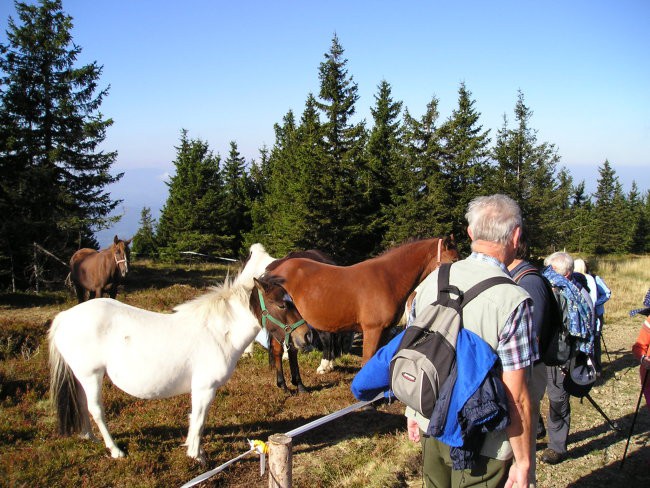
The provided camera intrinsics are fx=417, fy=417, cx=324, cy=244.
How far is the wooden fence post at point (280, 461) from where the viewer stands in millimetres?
2686

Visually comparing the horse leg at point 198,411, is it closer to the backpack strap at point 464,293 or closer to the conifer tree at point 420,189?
the backpack strap at point 464,293

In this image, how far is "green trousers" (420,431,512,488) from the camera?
2.04m

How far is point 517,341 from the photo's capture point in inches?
72.5

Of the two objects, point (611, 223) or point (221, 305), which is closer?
point (221, 305)

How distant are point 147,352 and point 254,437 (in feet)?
6.16

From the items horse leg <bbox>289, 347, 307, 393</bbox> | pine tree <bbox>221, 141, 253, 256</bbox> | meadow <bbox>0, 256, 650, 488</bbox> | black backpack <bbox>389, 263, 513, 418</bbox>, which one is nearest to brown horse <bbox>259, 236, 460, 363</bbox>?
horse leg <bbox>289, 347, 307, 393</bbox>

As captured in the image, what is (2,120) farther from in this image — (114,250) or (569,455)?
(569,455)

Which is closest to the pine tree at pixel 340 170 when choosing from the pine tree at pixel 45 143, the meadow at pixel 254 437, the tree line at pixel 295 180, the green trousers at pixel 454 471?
the tree line at pixel 295 180

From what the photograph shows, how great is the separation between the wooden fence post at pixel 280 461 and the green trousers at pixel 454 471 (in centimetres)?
89

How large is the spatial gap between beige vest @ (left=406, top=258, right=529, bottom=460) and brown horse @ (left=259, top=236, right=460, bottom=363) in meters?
3.88

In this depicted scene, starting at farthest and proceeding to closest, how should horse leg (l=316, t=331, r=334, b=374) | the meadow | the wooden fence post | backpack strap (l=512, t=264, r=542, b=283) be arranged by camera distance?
horse leg (l=316, t=331, r=334, b=374) → the meadow → backpack strap (l=512, t=264, r=542, b=283) → the wooden fence post

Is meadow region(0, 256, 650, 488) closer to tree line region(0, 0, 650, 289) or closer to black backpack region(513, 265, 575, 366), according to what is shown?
black backpack region(513, 265, 575, 366)

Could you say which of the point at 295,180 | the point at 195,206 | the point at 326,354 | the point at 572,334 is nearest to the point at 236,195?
the point at 195,206

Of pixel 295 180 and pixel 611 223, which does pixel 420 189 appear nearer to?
pixel 295 180
